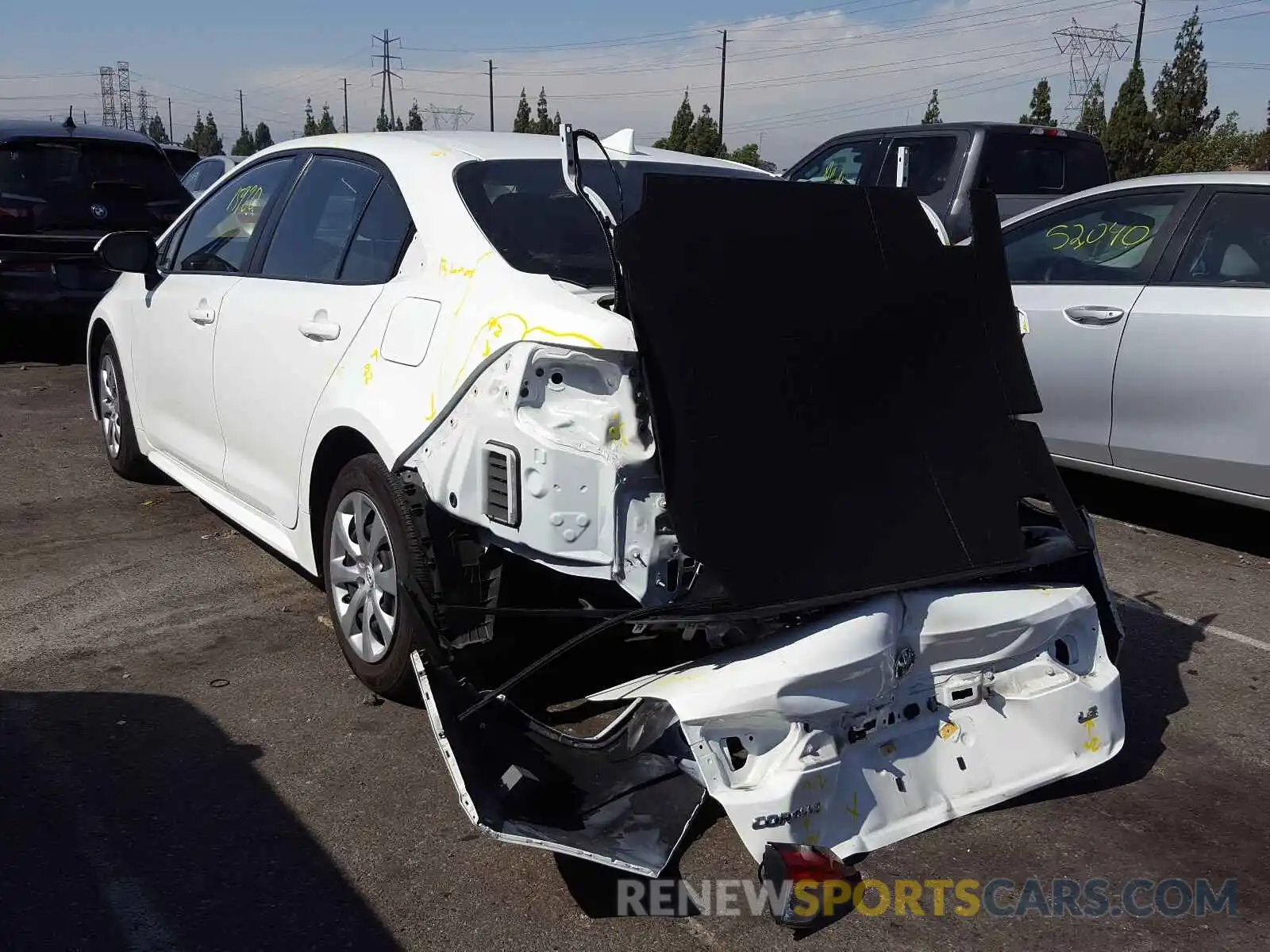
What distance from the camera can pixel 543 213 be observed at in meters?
3.73

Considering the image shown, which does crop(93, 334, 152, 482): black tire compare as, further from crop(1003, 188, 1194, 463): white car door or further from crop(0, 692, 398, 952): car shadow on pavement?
crop(1003, 188, 1194, 463): white car door

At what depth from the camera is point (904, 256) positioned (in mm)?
3473

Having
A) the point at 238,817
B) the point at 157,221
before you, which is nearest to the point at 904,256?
the point at 238,817

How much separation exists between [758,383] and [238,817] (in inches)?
70.2

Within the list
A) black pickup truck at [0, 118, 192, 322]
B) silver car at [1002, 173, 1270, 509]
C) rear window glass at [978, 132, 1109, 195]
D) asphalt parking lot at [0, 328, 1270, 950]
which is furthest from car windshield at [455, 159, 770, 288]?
black pickup truck at [0, 118, 192, 322]

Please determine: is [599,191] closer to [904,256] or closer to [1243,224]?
[904,256]

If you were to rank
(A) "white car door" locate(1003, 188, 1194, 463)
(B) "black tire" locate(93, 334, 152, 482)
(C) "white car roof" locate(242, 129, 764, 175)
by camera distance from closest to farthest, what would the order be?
1. (C) "white car roof" locate(242, 129, 764, 175)
2. (A) "white car door" locate(1003, 188, 1194, 463)
3. (B) "black tire" locate(93, 334, 152, 482)

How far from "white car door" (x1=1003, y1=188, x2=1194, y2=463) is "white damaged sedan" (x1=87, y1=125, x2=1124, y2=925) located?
89.5 inches

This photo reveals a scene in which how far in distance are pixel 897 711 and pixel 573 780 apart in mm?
863

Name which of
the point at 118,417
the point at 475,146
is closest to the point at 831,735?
the point at 475,146

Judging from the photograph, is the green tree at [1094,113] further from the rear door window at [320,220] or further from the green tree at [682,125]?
the rear door window at [320,220]

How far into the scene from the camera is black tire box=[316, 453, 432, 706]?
3303 mm

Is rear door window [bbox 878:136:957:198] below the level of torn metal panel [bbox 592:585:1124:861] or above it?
above

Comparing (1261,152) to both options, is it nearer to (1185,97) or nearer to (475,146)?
(1185,97)
